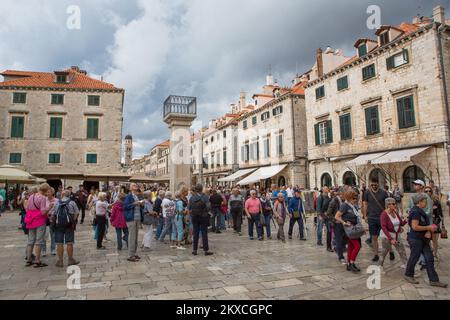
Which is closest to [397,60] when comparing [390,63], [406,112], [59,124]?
[390,63]

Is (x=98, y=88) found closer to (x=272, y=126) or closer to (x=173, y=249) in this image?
(x=272, y=126)

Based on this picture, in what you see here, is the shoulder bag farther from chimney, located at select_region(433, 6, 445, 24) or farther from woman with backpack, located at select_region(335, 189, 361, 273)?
chimney, located at select_region(433, 6, 445, 24)

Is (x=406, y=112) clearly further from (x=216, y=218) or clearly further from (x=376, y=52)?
(x=216, y=218)

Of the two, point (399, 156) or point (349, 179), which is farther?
point (349, 179)

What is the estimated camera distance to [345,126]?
70.0 feet

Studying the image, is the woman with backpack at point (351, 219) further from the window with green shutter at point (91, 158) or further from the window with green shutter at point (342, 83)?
the window with green shutter at point (91, 158)

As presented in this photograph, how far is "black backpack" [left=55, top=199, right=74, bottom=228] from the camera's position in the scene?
6.29 metres

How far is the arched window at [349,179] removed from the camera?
67.9ft

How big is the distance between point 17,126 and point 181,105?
22.1 meters

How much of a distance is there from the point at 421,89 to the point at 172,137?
1377cm

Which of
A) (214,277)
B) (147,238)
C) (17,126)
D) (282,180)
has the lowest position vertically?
(214,277)

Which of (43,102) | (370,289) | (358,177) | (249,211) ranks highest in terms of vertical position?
(43,102)

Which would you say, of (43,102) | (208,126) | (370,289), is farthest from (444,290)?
(208,126)
